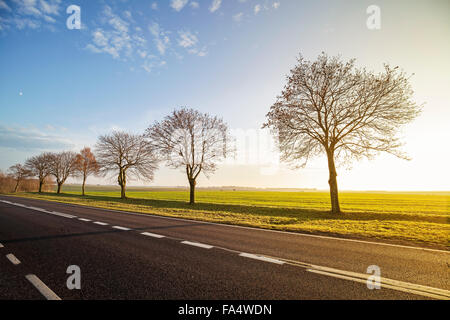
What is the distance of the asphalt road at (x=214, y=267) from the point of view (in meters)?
3.27

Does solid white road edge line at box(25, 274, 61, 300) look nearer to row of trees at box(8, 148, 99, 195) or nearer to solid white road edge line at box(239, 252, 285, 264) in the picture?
solid white road edge line at box(239, 252, 285, 264)

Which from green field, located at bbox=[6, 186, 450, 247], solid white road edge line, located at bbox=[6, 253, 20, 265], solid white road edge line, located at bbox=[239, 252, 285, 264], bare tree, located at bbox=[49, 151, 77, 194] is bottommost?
green field, located at bbox=[6, 186, 450, 247]

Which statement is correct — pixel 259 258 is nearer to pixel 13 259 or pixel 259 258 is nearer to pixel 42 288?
pixel 42 288

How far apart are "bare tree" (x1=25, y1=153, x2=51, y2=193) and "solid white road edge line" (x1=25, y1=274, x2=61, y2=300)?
7047 centimetres

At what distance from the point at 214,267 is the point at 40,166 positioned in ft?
252

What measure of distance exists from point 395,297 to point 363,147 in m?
14.7

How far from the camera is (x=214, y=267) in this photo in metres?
4.31

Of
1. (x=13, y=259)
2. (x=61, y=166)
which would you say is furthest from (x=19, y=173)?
(x=13, y=259)

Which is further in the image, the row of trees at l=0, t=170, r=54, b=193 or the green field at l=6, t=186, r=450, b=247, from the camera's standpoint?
the row of trees at l=0, t=170, r=54, b=193

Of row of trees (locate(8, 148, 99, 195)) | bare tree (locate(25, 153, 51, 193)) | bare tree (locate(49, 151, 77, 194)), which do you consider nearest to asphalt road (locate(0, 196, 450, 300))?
row of trees (locate(8, 148, 99, 195))

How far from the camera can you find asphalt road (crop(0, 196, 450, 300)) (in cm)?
327

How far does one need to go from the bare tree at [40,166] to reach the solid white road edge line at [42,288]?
70.5 m

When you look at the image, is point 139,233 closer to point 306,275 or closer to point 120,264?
point 120,264
